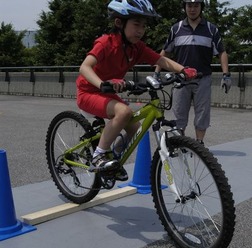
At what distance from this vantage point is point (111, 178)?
3807 mm

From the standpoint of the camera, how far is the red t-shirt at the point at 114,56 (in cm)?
361

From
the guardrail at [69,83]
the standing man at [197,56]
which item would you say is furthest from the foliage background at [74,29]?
the standing man at [197,56]

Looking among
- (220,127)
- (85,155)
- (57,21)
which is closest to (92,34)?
(57,21)

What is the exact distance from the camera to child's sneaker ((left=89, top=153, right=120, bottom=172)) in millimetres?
3646

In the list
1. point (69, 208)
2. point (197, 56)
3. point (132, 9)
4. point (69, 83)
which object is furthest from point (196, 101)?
point (69, 83)

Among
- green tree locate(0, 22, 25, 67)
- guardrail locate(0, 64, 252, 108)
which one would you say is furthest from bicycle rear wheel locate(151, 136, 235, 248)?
green tree locate(0, 22, 25, 67)

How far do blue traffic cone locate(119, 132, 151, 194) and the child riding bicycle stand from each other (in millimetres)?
957

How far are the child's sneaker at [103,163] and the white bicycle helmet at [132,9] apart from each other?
3.73 feet

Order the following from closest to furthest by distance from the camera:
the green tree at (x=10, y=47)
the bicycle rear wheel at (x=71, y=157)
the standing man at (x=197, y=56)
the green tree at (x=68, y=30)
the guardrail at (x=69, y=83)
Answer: the bicycle rear wheel at (x=71, y=157) < the standing man at (x=197, y=56) < the guardrail at (x=69, y=83) < the green tree at (x=68, y=30) < the green tree at (x=10, y=47)

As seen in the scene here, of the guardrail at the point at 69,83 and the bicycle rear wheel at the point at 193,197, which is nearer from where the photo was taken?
the bicycle rear wheel at the point at 193,197

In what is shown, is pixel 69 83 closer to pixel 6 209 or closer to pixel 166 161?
pixel 6 209

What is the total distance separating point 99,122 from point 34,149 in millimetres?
3217

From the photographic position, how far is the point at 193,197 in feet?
10.5

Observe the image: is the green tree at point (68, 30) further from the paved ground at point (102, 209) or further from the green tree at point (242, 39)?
the paved ground at point (102, 209)
